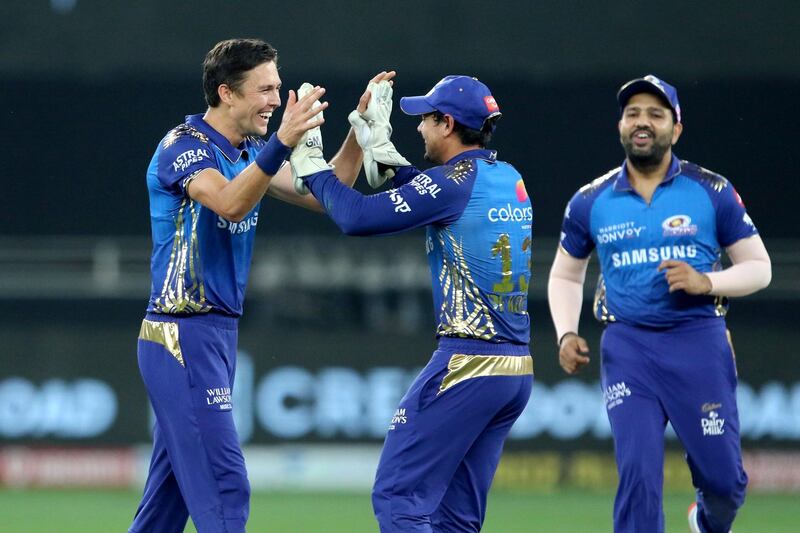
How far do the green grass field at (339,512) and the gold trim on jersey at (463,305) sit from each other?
11.9 ft

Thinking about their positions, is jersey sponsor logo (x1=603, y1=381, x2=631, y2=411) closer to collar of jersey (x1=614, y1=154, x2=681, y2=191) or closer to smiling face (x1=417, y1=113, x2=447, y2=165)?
collar of jersey (x1=614, y1=154, x2=681, y2=191)

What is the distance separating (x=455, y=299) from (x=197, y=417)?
1066 millimetres

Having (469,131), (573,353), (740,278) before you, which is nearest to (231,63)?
(469,131)

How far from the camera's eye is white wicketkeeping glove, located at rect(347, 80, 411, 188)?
5.96m

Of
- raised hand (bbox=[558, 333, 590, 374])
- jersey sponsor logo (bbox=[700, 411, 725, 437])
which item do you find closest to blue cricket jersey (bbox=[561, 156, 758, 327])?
raised hand (bbox=[558, 333, 590, 374])

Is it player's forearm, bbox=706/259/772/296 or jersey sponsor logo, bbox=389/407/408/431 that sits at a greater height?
player's forearm, bbox=706/259/772/296

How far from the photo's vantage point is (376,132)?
5.97 m

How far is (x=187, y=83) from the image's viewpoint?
12375 mm

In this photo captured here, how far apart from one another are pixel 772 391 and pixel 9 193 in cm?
632

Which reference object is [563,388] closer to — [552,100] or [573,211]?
[552,100]

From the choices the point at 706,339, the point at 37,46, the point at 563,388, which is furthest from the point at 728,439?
the point at 37,46

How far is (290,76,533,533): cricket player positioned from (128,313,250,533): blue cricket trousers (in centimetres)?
56

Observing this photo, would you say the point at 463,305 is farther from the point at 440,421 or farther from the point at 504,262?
the point at 440,421

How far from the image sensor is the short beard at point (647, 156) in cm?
624
